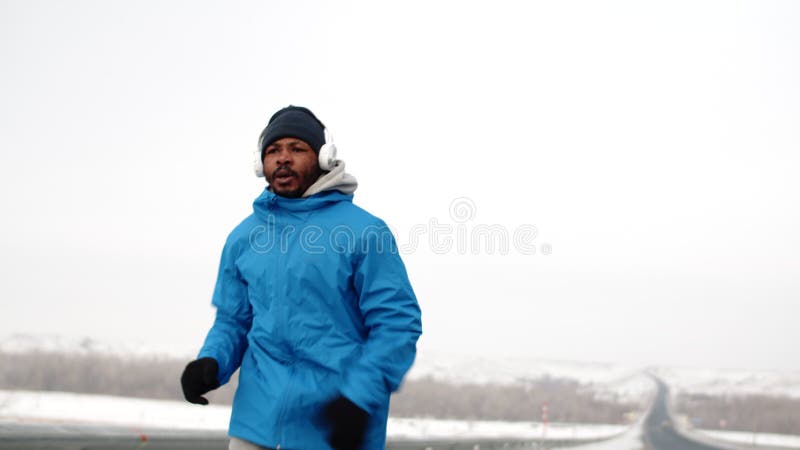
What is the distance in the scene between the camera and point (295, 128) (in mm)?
2672

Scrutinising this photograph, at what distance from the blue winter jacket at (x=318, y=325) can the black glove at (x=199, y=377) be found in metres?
0.04

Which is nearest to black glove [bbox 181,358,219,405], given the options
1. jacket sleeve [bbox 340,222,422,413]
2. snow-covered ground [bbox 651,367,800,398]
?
Answer: jacket sleeve [bbox 340,222,422,413]

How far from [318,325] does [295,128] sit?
70cm

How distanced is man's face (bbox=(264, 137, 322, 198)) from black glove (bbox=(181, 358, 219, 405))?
0.61 m

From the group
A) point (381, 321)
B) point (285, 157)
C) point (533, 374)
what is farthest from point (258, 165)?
point (533, 374)

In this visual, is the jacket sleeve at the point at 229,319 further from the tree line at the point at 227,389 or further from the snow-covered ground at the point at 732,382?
the snow-covered ground at the point at 732,382

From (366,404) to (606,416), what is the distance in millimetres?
79137

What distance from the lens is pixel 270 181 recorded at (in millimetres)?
2686

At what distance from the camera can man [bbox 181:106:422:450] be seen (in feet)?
7.67

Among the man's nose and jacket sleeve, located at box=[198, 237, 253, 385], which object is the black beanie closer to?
the man's nose

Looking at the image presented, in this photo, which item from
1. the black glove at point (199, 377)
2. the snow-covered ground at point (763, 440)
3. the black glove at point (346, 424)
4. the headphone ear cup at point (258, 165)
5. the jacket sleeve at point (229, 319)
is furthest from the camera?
the snow-covered ground at point (763, 440)

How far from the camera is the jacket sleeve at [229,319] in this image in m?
2.61

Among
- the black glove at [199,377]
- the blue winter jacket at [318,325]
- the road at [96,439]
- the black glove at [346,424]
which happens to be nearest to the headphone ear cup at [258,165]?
the blue winter jacket at [318,325]

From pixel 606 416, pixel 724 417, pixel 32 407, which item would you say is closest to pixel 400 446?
pixel 32 407
